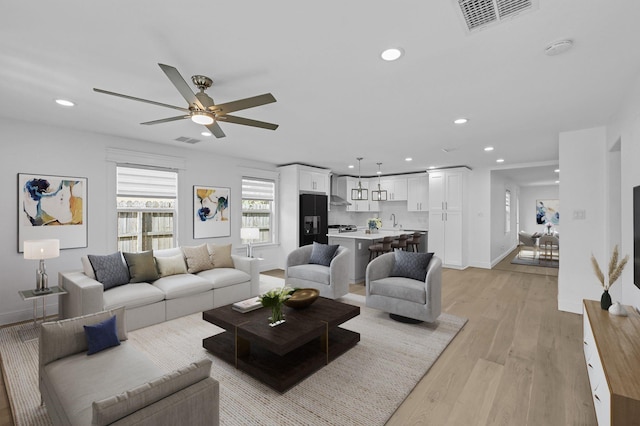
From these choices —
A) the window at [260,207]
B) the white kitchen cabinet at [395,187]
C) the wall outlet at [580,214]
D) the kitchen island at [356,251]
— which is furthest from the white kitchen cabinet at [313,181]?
the wall outlet at [580,214]

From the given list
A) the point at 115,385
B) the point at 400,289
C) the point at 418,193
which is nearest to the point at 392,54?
the point at 400,289

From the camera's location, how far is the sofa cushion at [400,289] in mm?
3576

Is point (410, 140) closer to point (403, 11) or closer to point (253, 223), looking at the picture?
point (403, 11)

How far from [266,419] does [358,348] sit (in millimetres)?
1276

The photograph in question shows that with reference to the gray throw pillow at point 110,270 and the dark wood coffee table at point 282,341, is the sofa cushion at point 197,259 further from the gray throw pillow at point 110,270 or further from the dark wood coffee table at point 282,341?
the dark wood coffee table at point 282,341

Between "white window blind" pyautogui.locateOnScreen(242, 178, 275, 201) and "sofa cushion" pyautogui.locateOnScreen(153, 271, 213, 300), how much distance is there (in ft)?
8.65

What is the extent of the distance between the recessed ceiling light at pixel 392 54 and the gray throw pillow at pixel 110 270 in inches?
153

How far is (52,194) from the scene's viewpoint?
4.05 meters

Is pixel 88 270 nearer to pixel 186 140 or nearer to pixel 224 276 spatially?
pixel 224 276

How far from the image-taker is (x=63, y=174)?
163 inches

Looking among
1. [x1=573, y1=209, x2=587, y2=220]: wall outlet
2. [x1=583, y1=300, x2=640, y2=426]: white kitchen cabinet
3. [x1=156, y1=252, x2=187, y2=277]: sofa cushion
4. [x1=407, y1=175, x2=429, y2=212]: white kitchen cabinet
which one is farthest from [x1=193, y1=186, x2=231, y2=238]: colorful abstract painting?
[x1=573, y1=209, x2=587, y2=220]: wall outlet

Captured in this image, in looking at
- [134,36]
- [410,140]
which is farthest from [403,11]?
[410,140]

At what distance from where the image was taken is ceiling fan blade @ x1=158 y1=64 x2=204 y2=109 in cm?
191

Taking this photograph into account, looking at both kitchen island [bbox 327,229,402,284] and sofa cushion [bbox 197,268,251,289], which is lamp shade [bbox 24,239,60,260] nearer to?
sofa cushion [bbox 197,268,251,289]
